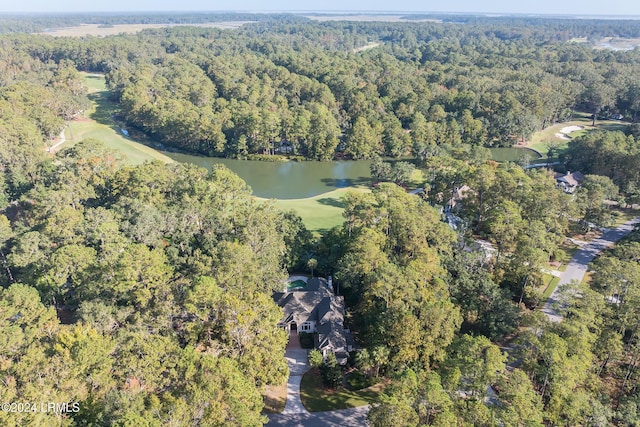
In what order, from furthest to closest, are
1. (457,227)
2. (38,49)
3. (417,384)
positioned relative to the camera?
1. (38,49)
2. (457,227)
3. (417,384)

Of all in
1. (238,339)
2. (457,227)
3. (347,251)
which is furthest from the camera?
(457,227)

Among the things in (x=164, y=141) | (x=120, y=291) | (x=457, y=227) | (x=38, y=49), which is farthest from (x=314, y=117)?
(x=38, y=49)

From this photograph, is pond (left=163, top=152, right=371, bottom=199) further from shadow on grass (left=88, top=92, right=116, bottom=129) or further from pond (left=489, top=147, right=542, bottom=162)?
pond (left=489, top=147, right=542, bottom=162)

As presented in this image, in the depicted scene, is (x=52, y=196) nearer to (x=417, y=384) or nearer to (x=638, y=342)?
(x=417, y=384)

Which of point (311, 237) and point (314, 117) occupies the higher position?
point (314, 117)

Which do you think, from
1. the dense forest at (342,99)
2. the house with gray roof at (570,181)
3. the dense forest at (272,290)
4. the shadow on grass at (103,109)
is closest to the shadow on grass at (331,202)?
the dense forest at (272,290)

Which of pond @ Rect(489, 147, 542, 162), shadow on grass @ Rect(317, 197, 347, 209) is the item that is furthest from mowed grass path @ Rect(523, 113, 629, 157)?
shadow on grass @ Rect(317, 197, 347, 209)
